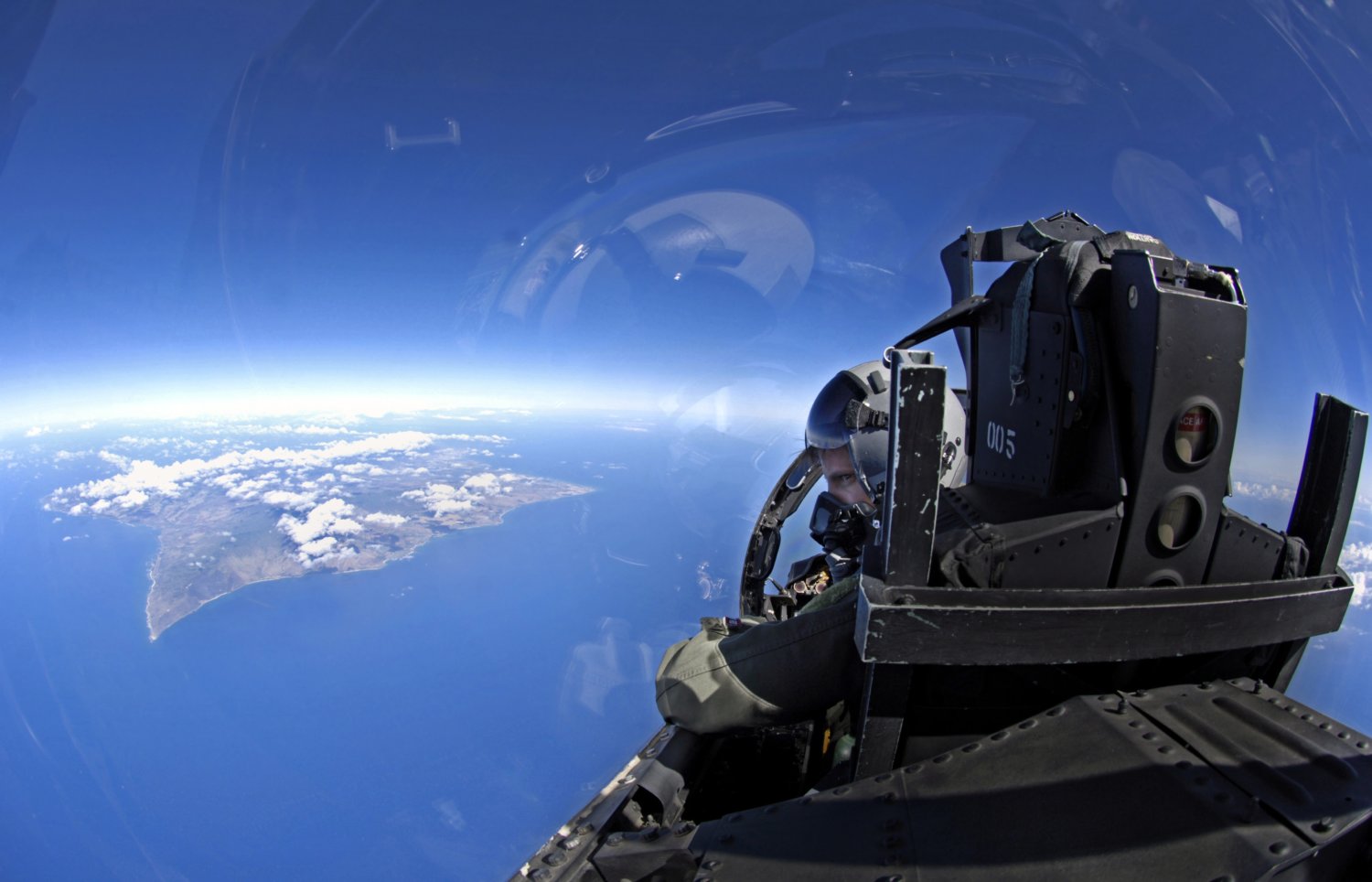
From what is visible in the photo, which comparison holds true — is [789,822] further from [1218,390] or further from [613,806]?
[1218,390]

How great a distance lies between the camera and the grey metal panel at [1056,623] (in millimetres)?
1707

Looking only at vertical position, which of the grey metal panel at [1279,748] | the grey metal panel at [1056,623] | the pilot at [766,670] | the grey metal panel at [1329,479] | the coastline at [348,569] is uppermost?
the grey metal panel at [1329,479]

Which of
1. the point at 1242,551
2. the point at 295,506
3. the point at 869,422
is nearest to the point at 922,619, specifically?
the point at 1242,551

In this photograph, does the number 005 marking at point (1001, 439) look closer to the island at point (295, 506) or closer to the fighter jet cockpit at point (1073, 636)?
the fighter jet cockpit at point (1073, 636)

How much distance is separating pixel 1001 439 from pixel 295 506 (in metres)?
95.1

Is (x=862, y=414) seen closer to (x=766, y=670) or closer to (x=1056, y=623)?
(x=766, y=670)

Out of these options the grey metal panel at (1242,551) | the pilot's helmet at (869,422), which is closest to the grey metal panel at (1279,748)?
the grey metal panel at (1242,551)

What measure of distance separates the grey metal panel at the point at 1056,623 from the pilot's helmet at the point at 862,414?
2.23m

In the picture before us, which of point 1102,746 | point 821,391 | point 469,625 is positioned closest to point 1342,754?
point 1102,746

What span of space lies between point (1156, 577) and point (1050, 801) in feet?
3.92

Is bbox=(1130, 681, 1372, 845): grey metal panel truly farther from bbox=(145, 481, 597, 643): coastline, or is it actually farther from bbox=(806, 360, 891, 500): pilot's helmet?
bbox=(145, 481, 597, 643): coastline

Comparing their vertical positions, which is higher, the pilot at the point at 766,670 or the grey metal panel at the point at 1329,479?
the grey metal panel at the point at 1329,479

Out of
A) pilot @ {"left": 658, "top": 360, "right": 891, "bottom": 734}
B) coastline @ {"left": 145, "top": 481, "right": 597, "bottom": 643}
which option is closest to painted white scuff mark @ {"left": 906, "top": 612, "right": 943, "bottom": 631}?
pilot @ {"left": 658, "top": 360, "right": 891, "bottom": 734}

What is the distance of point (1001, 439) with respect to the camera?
2.64 meters
